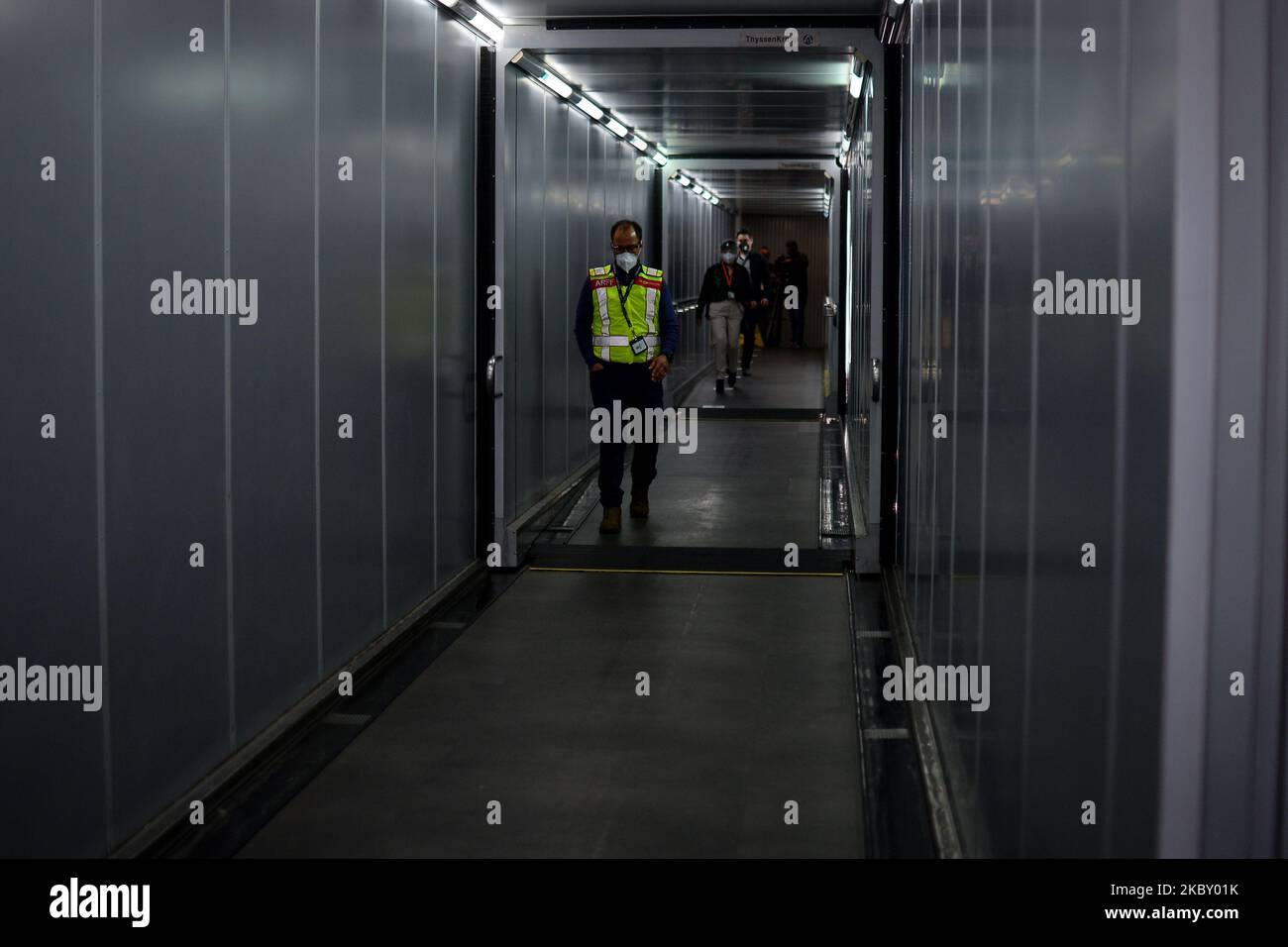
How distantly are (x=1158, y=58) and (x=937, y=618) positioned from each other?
9.93 feet

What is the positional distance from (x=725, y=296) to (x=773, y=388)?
2.19 m

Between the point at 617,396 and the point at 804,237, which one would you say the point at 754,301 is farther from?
the point at 804,237

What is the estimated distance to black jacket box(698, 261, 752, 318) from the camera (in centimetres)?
1741

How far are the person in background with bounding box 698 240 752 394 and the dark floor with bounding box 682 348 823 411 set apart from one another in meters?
0.73

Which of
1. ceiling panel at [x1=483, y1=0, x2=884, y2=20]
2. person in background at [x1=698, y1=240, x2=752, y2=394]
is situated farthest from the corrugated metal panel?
ceiling panel at [x1=483, y1=0, x2=884, y2=20]

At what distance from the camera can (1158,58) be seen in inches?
75.5

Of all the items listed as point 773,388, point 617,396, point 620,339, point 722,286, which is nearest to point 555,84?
point 620,339

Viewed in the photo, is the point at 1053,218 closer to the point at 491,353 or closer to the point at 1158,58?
the point at 1158,58

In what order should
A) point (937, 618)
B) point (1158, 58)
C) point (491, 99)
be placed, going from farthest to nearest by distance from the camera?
point (491, 99)
point (937, 618)
point (1158, 58)

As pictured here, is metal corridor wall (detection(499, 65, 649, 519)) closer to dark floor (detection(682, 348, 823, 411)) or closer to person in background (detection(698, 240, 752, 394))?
person in background (detection(698, 240, 752, 394))

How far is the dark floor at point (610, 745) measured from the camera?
4086 mm

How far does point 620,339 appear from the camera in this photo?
29.2 feet
